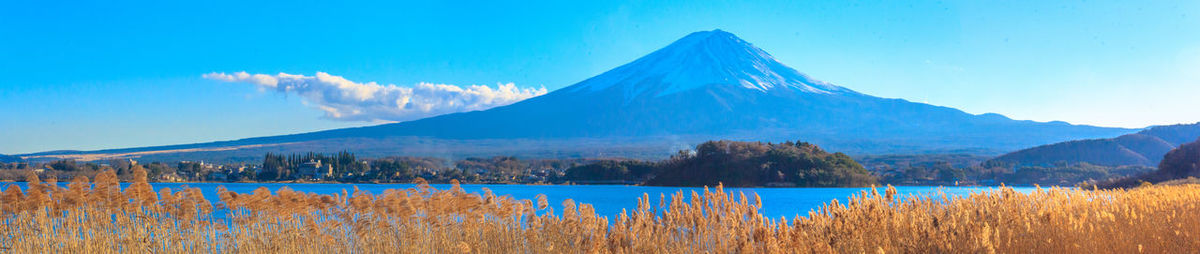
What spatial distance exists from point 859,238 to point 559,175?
265 ft

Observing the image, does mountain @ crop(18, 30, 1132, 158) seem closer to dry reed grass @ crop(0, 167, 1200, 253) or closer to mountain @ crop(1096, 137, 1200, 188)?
mountain @ crop(1096, 137, 1200, 188)

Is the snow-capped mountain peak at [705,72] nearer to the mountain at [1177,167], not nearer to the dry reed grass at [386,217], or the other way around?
the mountain at [1177,167]

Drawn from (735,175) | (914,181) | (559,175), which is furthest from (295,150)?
(914,181)

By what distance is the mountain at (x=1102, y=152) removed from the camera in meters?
85.6

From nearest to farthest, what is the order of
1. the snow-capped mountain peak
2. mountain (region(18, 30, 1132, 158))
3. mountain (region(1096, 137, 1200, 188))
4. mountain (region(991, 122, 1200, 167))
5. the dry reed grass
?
1. the dry reed grass
2. mountain (region(1096, 137, 1200, 188))
3. mountain (region(991, 122, 1200, 167))
4. mountain (region(18, 30, 1132, 158))
5. the snow-capped mountain peak

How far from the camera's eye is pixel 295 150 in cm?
12388

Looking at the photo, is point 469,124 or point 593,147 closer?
point 593,147

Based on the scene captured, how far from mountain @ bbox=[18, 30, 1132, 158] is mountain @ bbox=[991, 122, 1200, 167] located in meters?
19.1

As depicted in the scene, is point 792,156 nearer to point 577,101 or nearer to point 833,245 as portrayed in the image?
point 833,245

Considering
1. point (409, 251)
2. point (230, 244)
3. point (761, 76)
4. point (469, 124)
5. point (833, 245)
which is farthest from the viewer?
point (761, 76)

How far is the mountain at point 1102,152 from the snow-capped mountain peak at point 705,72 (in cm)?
6617

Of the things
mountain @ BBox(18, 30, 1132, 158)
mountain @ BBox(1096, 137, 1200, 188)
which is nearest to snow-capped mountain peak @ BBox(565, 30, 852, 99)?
mountain @ BBox(18, 30, 1132, 158)

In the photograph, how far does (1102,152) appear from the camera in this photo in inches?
3516

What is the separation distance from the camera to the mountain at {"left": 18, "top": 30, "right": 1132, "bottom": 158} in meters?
124
